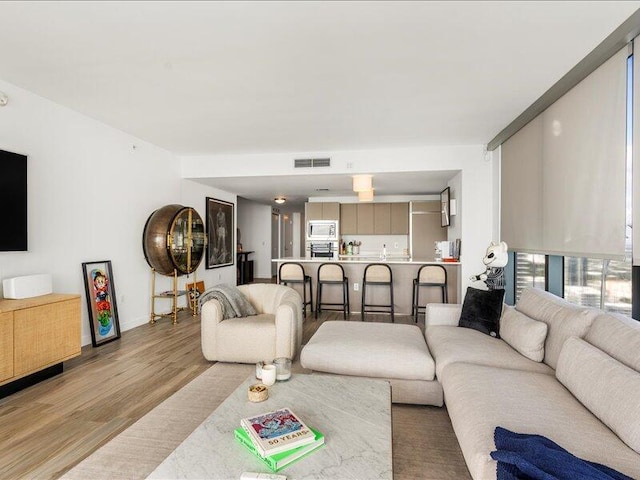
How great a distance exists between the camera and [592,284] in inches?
115

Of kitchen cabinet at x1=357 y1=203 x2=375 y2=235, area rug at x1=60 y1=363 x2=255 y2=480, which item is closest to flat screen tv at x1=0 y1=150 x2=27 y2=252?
area rug at x1=60 y1=363 x2=255 y2=480

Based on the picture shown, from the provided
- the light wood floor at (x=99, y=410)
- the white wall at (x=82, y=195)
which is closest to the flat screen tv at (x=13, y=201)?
→ the white wall at (x=82, y=195)

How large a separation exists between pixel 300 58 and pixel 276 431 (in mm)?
2389

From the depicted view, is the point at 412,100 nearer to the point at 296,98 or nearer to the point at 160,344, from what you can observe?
the point at 296,98

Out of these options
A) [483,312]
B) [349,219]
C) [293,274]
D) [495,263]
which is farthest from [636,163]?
[349,219]

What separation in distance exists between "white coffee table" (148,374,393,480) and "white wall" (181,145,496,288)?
11.4ft

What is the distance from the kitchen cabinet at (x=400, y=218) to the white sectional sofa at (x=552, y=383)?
206 inches

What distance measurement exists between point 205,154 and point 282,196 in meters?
2.71

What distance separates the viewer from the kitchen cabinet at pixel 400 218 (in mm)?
7949

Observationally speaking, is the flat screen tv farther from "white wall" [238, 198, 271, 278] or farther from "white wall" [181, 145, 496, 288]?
"white wall" [238, 198, 271, 278]

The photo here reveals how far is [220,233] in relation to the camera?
7.08m

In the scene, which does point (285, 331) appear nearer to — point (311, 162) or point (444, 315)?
point (444, 315)

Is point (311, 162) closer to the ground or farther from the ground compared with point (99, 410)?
farther from the ground

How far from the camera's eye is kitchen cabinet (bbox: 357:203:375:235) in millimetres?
8102
